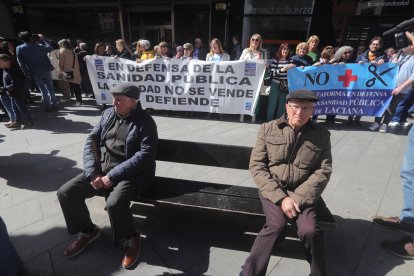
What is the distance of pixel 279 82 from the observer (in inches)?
233

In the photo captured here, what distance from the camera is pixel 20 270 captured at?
2256 mm

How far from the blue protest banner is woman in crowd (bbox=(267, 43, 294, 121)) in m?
0.18

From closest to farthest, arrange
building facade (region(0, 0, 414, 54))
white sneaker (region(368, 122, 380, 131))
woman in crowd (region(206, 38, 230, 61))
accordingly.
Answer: white sneaker (region(368, 122, 380, 131)) < woman in crowd (region(206, 38, 230, 61)) < building facade (region(0, 0, 414, 54))

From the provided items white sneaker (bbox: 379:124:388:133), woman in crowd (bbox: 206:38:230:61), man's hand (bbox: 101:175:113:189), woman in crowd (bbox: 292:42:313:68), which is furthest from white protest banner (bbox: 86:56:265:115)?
man's hand (bbox: 101:175:113:189)

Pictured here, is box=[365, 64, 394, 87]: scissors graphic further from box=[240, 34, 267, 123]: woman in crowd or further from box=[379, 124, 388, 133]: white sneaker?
box=[240, 34, 267, 123]: woman in crowd

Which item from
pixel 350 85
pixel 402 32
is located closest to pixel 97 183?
pixel 402 32

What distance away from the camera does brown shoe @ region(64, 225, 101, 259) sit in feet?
7.95

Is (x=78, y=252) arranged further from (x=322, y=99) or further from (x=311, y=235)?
(x=322, y=99)

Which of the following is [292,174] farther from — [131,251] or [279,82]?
[279,82]

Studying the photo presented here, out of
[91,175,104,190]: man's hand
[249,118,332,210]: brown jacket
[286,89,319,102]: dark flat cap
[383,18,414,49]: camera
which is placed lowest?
[91,175,104,190]: man's hand

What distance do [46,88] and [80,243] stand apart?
616cm

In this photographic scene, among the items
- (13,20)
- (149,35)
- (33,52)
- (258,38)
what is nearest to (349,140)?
(258,38)

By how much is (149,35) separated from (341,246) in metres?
13.1

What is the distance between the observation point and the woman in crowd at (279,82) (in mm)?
5770
